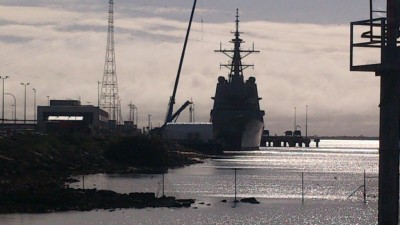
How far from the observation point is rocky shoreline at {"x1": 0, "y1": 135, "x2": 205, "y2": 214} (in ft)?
176

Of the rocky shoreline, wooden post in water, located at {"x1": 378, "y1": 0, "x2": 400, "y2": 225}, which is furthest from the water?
wooden post in water, located at {"x1": 378, "y1": 0, "x2": 400, "y2": 225}

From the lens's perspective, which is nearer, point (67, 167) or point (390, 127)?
point (390, 127)

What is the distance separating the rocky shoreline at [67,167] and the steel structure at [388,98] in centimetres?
3581

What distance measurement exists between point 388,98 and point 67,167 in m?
76.3

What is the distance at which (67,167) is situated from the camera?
91.4m

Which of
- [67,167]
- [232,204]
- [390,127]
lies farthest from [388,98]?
[67,167]

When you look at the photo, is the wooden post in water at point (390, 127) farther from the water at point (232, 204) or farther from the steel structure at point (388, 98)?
the water at point (232, 204)

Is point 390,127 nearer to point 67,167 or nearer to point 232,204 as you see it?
point 232,204

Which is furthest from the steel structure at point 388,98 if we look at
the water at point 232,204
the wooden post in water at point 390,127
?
the water at point 232,204

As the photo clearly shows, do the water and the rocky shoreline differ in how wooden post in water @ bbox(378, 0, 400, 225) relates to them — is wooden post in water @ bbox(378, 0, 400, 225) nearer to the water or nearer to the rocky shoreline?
the water

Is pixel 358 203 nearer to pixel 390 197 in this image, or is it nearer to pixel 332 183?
pixel 332 183

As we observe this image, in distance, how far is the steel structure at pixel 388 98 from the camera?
17.1 metres

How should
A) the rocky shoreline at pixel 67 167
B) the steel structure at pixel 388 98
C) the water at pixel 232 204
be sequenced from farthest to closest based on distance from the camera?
the rocky shoreline at pixel 67 167, the water at pixel 232 204, the steel structure at pixel 388 98

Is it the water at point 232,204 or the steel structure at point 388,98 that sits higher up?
the steel structure at point 388,98
